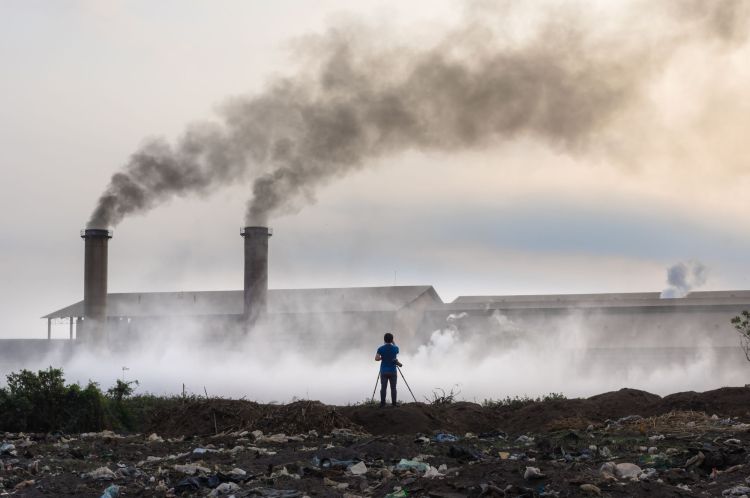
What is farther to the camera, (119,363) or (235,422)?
(119,363)

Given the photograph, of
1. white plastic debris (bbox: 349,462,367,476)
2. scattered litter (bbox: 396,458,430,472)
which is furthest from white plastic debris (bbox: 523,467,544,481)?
white plastic debris (bbox: 349,462,367,476)

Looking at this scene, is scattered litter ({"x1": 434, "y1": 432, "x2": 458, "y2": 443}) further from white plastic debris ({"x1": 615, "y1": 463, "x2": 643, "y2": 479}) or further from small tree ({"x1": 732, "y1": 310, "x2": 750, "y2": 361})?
small tree ({"x1": 732, "y1": 310, "x2": 750, "y2": 361})

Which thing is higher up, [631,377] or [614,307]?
[614,307]

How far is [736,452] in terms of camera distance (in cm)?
1215

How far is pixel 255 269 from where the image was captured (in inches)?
1941

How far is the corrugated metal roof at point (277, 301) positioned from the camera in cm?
5488

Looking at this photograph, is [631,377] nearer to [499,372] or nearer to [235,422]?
[499,372]

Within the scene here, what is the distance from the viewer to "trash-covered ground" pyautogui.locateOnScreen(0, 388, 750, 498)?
11062mm

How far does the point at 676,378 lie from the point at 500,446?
30.9m

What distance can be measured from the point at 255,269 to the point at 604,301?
18.0 metres

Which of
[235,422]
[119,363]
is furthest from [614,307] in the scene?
[235,422]

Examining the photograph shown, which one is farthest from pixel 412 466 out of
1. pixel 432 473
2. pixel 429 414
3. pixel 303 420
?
pixel 429 414

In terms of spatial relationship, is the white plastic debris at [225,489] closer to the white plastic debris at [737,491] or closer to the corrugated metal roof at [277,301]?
the white plastic debris at [737,491]

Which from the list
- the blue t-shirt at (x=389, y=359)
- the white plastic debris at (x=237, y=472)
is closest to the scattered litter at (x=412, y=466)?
the white plastic debris at (x=237, y=472)
